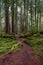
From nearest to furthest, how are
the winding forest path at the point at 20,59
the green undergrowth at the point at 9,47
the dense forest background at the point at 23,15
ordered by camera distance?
1. the winding forest path at the point at 20,59
2. the green undergrowth at the point at 9,47
3. the dense forest background at the point at 23,15

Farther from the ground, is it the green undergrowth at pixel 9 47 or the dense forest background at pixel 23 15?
the dense forest background at pixel 23 15

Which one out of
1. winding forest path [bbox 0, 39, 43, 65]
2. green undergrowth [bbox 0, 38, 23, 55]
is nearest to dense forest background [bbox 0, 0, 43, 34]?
green undergrowth [bbox 0, 38, 23, 55]

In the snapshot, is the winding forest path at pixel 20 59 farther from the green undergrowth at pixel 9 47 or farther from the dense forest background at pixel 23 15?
the dense forest background at pixel 23 15

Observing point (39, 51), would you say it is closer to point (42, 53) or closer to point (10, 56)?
point (42, 53)

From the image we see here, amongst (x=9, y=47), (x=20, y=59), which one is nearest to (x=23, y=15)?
(x=9, y=47)

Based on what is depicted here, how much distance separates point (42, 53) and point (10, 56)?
181 cm

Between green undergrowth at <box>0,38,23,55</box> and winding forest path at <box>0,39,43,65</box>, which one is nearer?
winding forest path at <box>0,39,43,65</box>

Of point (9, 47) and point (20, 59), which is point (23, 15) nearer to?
point (9, 47)

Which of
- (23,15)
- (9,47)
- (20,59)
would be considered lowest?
(20,59)

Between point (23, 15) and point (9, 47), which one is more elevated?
point (23, 15)

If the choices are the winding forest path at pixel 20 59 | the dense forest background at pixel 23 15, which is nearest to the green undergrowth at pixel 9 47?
the winding forest path at pixel 20 59

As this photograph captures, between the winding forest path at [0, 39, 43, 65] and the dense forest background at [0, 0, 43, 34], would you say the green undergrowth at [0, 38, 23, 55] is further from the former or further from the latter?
the dense forest background at [0, 0, 43, 34]

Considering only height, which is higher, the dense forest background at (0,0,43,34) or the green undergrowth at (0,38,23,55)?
the dense forest background at (0,0,43,34)

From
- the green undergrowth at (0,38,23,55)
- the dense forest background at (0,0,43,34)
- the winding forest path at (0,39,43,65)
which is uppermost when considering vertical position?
the dense forest background at (0,0,43,34)
